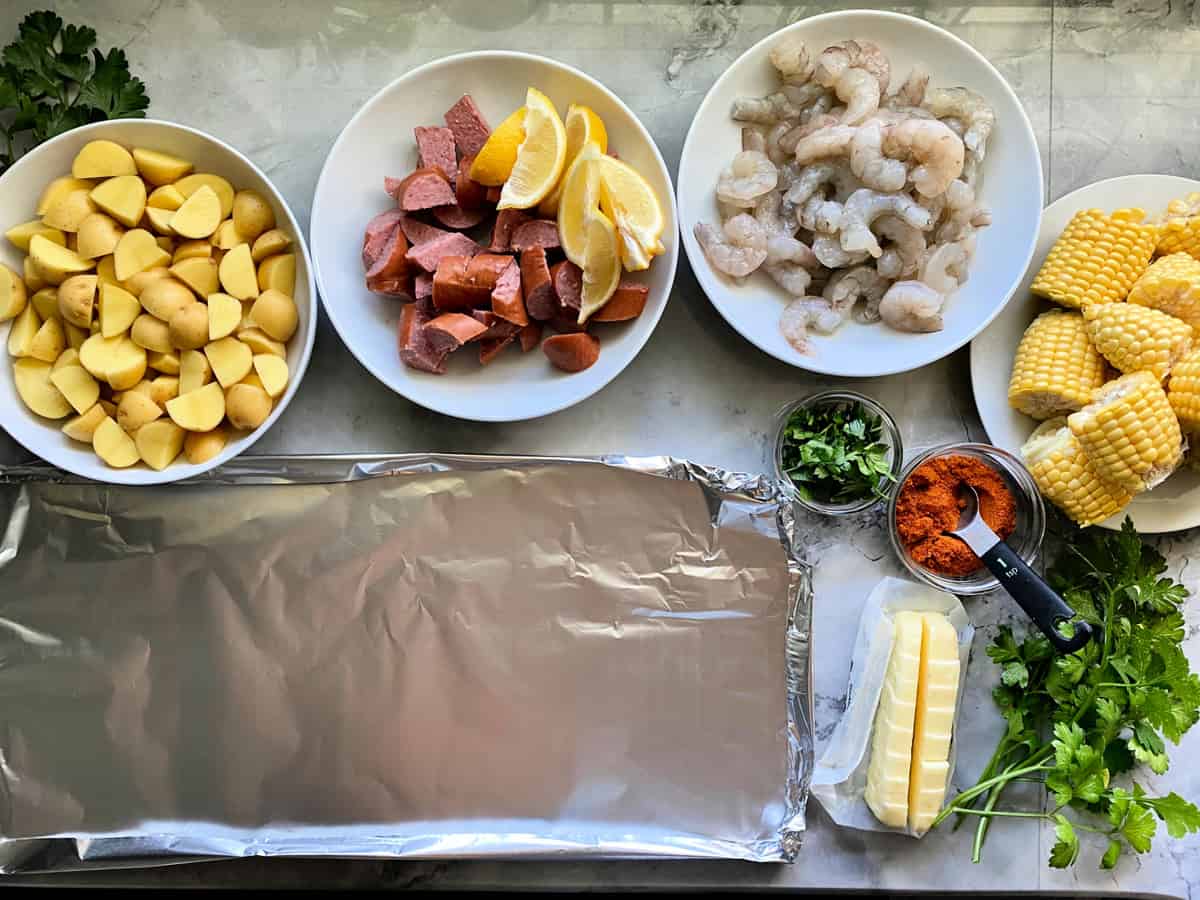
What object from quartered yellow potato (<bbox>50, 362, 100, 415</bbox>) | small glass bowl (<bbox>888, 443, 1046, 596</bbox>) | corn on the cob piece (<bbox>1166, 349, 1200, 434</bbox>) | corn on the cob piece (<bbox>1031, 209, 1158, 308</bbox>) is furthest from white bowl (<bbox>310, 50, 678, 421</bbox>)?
corn on the cob piece (<bbox>1166, 349, 1200, 434</bbox>)

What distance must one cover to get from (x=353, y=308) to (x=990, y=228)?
37.9 inches

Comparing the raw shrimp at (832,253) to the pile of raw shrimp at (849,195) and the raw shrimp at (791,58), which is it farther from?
the raw shrimp at (791,58)

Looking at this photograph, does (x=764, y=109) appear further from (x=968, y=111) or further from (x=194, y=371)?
(x=194, y=371)

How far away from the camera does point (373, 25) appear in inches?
59.0

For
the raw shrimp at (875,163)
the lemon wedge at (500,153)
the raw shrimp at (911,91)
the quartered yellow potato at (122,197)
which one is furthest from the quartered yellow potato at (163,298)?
the raw shrimp at (911,91)

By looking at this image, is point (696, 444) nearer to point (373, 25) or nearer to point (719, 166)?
point (719, 166)

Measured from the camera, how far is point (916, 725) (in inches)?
54.9

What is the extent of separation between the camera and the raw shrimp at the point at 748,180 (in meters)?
1.38

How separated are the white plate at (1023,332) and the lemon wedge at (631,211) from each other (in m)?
0.53

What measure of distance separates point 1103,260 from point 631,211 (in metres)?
0.69

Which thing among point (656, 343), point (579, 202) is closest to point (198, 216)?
point (579, 202)

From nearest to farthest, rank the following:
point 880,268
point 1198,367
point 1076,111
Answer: point 1198,367 → point 880,268 → point 1076,111

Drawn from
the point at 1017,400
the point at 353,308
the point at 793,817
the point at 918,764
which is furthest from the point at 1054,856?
the point at 353,308

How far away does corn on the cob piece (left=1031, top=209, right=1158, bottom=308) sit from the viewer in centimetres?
138
